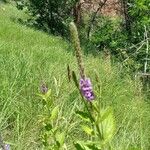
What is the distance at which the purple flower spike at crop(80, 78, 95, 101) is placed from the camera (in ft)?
4.36

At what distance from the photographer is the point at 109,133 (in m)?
1.49

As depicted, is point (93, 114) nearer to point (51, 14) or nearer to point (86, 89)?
point (86, 89)

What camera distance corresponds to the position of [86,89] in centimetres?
134

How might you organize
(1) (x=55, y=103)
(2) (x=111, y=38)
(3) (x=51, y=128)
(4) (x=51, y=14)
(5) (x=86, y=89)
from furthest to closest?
(4) (x=51, y=14) < (2) (x=111, y=38) < (1) (x=55, y=103) < (3) (x=51, y=128) < (5) (x=86, y=89)

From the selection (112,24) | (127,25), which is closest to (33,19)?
(112,24)

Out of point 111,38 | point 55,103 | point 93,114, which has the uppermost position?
point 93,114

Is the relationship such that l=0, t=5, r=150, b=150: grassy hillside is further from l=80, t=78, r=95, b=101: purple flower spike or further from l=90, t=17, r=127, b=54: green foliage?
l=90, t=17, r=127, b=54: green foliage

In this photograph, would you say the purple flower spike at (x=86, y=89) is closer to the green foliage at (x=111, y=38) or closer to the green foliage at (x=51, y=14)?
the green foliage at (x=111, y=38)

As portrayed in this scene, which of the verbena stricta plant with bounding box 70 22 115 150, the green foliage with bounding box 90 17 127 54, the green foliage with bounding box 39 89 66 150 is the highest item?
the verbena stricta plant with bounding box 70 22 115 150

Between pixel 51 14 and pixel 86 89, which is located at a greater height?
pixel 86 89

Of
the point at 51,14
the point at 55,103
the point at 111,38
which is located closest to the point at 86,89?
the point at 55,103

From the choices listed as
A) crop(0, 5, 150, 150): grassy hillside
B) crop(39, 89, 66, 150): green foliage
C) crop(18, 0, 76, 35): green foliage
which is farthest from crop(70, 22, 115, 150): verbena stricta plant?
crop(18, 0, 76, 35): green foliage

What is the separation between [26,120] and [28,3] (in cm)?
1566

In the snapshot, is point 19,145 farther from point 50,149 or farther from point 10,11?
point 10,11
